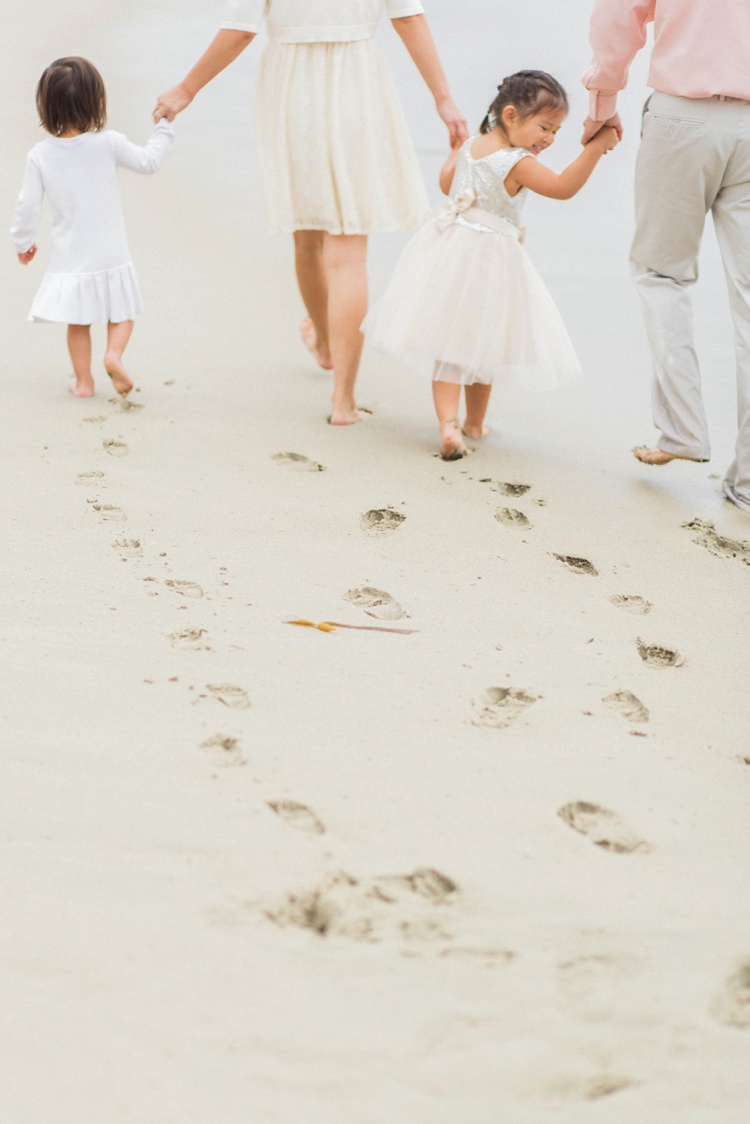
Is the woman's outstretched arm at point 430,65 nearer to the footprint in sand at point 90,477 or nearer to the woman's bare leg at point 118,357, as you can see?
the woman's bare leg at point 118,357

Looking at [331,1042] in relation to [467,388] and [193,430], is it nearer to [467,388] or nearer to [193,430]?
[193,430]

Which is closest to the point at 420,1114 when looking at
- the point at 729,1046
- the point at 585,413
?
the point at 729,1046

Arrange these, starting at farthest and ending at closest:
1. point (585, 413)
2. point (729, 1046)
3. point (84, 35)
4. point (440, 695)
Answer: point (84, 35) → point (585, 413) → point (440, 695) → point (729, 1046)

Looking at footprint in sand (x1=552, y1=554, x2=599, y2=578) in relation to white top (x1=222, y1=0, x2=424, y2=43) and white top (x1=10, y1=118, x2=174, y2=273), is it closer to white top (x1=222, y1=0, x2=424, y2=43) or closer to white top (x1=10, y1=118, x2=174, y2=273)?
white top (x1=222, y1=0, x2=424, y2=43)

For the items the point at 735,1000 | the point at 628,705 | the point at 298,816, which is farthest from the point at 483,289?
the point at 735,1000

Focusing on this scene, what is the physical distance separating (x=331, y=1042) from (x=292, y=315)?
3.70 metres

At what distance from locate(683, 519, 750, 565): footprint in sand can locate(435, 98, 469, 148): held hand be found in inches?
52.7

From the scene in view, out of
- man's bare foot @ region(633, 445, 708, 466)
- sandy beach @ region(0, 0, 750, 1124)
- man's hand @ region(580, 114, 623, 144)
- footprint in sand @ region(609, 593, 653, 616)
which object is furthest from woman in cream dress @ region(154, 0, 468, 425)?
footprint in sand @ region(609, 593, 653, 616)

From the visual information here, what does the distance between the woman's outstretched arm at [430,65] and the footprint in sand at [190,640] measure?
1.91 metres

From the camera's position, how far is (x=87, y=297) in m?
3.62

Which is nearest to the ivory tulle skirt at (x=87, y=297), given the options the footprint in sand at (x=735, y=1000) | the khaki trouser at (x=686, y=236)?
the khaki trouser at (x=686, y=236)

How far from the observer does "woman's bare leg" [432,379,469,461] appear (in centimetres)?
335

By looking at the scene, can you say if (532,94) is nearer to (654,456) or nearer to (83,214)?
(654,456)

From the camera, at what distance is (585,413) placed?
3.92 meters
